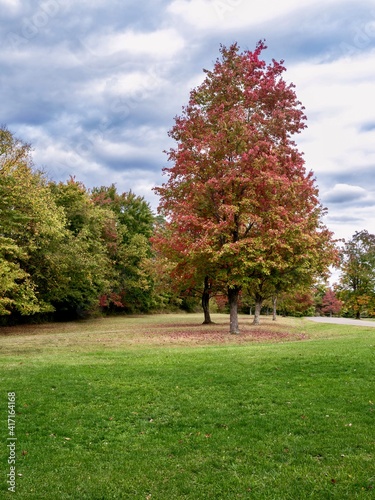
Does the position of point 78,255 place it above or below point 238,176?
below

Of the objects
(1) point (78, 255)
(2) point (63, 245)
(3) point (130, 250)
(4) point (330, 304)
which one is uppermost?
(3) point (130, 250)

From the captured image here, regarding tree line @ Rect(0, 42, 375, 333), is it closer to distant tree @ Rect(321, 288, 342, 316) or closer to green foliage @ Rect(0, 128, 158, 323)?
green foliage @ Rect(0, 128, 158, 323)

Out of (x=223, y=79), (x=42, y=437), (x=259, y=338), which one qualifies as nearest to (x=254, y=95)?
(x=223, y=79)

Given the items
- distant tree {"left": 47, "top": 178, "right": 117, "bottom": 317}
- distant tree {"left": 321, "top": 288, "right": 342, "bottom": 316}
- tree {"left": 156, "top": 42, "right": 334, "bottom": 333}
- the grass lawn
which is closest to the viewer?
the grass lawn

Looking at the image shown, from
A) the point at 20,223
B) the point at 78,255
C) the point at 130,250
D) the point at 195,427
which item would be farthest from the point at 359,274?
the point at 195,427

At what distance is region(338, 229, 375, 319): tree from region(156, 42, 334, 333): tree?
36.6 metres

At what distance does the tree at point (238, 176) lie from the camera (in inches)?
875

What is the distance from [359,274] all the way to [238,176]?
141 ft

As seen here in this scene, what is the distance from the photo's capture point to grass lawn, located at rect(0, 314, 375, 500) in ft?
20.9

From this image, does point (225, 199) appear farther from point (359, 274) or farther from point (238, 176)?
point (359, 274)

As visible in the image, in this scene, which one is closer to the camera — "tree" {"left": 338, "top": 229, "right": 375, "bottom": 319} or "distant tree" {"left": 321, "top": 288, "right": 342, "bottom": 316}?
"tree" {"left": 338, "top": 229, "right": 375, "bottom": 319}

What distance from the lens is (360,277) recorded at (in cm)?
5878

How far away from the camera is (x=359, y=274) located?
58.5 metres

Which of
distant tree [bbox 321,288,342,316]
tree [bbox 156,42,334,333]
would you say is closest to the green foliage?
tree [bbox 156,42,334,333]
